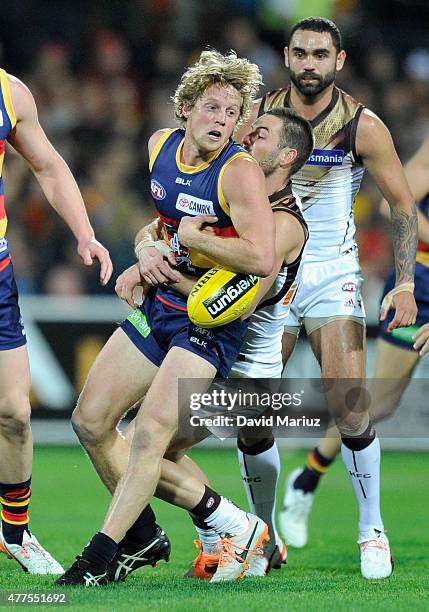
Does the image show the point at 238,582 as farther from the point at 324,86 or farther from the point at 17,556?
the point at 324,86

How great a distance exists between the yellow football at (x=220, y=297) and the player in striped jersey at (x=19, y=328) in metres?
0.64

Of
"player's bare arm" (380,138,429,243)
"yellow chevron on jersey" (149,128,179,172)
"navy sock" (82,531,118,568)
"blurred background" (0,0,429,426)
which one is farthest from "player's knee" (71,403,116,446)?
"blurred background" (0,0,429,426)

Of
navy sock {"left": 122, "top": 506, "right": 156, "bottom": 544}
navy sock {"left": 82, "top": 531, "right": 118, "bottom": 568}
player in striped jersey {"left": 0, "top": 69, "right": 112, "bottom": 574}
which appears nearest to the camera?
navy sock {"left": 82, "top": 531, "right": 118, "bottom": 568}

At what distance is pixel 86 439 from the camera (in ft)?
18.3

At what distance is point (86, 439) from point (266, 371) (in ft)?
3.33

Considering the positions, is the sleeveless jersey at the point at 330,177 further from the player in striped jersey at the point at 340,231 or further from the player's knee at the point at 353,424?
the player's knee at the point at 353,424

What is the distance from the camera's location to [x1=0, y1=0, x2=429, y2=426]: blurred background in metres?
12.7

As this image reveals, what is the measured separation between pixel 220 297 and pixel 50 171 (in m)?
1.35

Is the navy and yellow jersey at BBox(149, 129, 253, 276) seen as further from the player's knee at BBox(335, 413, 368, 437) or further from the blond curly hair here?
the player's knee at BBox(335, 413, 368, 437)

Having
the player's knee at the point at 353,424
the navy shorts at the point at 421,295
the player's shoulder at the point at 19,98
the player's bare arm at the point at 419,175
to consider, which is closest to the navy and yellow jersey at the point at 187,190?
the player's shoulder at the point at 19,98

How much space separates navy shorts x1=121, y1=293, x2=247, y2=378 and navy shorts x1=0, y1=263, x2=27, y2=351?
1.82 ft

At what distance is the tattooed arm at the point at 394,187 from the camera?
6.32 meters

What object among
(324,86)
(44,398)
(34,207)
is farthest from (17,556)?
(34,207)

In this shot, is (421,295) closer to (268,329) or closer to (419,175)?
(419,175)
